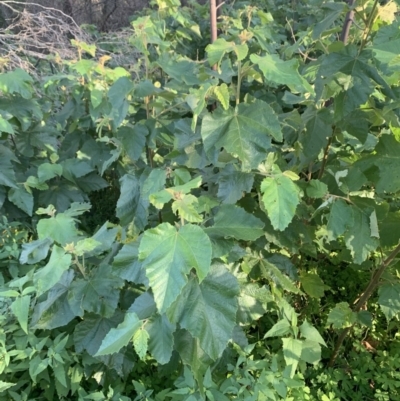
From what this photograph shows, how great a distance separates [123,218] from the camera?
5.40 ft

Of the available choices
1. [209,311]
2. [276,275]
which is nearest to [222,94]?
[209,311]

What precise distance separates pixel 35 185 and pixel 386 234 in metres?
1.89

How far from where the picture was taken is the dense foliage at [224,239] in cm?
121

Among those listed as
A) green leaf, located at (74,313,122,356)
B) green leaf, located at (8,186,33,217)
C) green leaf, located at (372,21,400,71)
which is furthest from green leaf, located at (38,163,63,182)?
green leaf, located at (372,21,400,71)

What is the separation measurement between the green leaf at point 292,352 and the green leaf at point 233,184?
62 centimetres

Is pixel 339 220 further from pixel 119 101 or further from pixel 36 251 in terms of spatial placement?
pixel 36 251

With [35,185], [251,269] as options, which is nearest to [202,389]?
[251,269]

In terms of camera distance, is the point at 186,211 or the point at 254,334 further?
the point at 254,334

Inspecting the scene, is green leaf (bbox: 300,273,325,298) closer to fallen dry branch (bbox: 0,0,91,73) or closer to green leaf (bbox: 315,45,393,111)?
green leaf (bbox: 315,45,393,111)

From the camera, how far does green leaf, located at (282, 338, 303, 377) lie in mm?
1598

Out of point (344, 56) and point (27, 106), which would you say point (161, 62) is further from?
point (27, 106)

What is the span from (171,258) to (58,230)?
73 centimetres

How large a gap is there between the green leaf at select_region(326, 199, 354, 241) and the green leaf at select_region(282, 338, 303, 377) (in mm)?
479

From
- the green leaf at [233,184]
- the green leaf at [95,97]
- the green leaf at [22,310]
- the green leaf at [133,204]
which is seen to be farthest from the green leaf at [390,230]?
the green leaf at [95,97]
